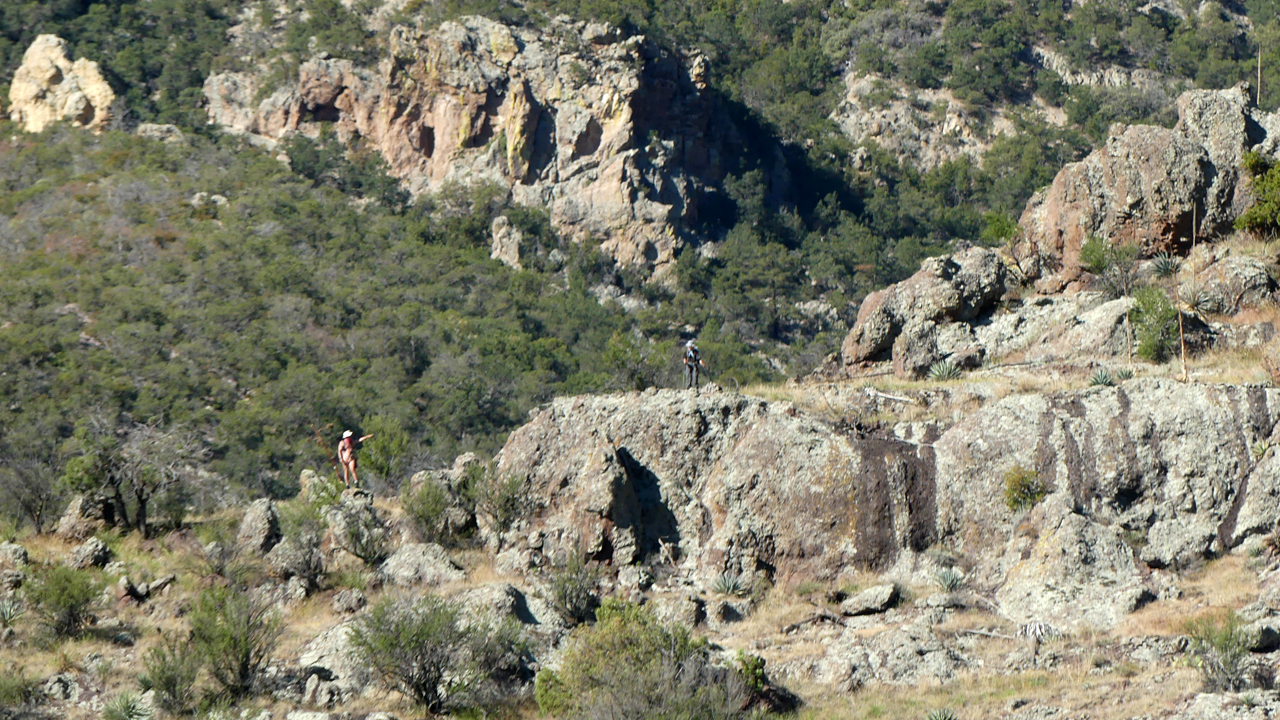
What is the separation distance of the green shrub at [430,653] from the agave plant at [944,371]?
11.2 meters

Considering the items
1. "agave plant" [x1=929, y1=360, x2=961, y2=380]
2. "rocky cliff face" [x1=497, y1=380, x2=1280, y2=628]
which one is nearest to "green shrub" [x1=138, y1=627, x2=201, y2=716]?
"rocky cliff face" [x1=497, y1=380, x2=1280, y2=628]

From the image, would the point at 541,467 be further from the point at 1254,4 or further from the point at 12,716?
the point at 1254,4

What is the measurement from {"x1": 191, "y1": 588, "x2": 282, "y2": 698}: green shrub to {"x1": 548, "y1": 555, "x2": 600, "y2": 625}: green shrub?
13.9ft

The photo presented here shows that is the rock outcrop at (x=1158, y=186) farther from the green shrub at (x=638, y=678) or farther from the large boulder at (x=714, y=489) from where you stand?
the green shrub at (x=638, y=678)

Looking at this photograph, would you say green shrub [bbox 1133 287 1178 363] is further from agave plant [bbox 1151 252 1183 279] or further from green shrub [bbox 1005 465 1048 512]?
green shrub [bbox 1005 465 1048 512]

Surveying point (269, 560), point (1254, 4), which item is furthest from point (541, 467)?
point (1254, 4)

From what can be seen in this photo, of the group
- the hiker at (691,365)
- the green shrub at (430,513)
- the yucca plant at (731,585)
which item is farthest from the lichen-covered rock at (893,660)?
the hiker at (691,365)

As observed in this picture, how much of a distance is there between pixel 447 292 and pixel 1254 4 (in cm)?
6101

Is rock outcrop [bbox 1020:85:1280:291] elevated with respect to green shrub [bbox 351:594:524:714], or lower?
elevated

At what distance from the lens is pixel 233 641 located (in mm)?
16266

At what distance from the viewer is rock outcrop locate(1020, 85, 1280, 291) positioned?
25750mm

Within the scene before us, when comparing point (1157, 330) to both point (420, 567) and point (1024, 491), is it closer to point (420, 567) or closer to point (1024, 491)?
point (1024, 491)

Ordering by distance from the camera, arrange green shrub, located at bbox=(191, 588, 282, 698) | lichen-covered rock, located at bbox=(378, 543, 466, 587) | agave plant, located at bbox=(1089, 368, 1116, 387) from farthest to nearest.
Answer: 1. agave plant, located at bbox=(1089, 368, 1116, 387)
2. lichen-covered rock, located at bbox=(378, 543, 466, 587)
3. green shrub, located at bbox=(191, 588, 282, 698)

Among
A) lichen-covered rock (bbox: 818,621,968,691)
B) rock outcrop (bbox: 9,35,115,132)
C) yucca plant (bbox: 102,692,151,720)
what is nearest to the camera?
yucca plant (bbox: 102,692,151,720)
